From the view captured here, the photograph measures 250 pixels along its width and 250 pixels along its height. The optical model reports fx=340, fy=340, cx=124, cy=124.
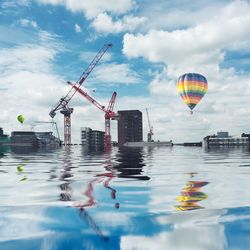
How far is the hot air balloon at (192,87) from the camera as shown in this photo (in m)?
83.2

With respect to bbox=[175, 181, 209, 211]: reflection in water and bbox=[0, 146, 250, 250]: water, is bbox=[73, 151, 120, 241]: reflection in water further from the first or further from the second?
bbox=[175, 181, 209, 211]: reflection in water

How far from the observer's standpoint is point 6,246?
8.51 m

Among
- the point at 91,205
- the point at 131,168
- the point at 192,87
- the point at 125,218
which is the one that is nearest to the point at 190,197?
the point at 91,205

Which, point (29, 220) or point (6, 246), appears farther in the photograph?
point (29, 220)

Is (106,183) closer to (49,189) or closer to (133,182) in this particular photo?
(133,182)

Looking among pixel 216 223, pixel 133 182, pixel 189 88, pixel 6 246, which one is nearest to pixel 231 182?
pixel 133 182

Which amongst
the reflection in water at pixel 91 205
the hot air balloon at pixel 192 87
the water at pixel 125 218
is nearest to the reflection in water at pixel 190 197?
the water at pixel 125 218

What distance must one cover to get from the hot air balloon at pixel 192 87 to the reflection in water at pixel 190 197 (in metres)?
66.3

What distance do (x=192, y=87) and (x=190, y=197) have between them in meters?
71.2

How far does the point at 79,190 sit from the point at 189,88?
70104mm

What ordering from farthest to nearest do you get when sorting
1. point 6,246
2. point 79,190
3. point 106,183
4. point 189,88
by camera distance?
point 189,88
point 106,183
point 79,190
point 6,246

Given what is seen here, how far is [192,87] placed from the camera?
8350 cm

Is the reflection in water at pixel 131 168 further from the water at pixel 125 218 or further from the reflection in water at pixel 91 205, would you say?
the water at pixel 125 218

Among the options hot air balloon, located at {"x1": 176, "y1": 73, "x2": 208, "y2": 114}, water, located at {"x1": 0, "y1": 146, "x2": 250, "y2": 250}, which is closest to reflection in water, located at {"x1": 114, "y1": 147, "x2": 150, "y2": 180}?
water, located at {"x1": 0, "y1": 146, "x2": 250, "y2": 250}
